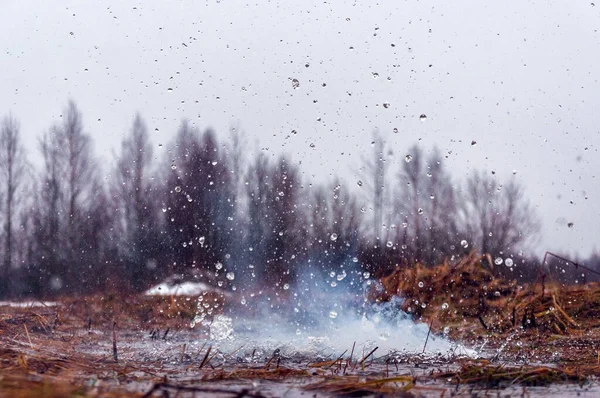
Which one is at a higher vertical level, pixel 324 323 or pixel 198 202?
pixel 198 202

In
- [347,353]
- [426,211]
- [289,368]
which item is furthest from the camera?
[426,211]

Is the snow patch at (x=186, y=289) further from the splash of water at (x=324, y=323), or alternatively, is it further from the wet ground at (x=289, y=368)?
the wet ground at (x=289, y=368)

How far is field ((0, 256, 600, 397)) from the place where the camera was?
2.03 m

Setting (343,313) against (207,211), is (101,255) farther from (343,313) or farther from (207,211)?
(343,313)

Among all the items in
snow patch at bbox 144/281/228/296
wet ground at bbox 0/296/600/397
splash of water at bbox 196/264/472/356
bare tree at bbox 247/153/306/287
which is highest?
bare tree at bbox 247/153/306/287

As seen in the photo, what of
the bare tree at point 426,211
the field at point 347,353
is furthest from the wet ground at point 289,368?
the bare tree at point 426,211

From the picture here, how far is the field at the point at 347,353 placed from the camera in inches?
79.7

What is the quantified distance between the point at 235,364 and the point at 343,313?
2688mm

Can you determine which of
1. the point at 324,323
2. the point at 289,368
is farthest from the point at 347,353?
the point at 324,323

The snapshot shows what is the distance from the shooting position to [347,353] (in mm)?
3596

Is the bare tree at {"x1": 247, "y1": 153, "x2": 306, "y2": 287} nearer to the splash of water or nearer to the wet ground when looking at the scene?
the splash of water

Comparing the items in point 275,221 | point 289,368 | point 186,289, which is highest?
point 275,221

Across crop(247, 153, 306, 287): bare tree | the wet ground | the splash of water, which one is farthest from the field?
crop(247, 153, 306, 287): bare tree

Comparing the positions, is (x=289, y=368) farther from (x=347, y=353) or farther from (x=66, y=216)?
(x=66, y=216)
